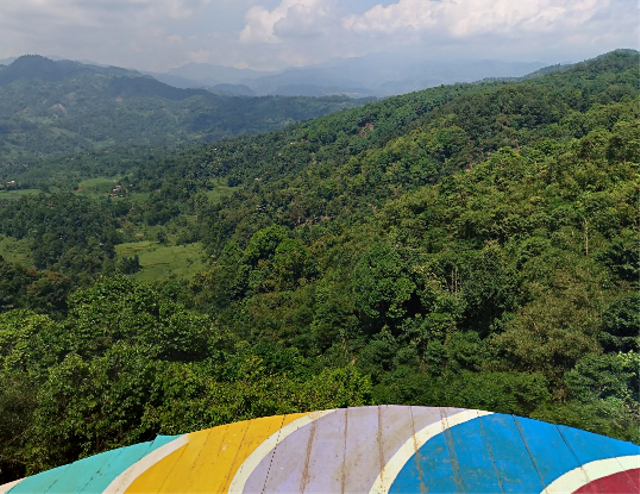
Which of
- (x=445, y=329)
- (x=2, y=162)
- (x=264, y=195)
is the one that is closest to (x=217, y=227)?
(x=264, y=195)

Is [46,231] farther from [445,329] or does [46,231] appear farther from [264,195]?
[445,329]

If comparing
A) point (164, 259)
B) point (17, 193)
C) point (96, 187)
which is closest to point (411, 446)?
point (164, 259)

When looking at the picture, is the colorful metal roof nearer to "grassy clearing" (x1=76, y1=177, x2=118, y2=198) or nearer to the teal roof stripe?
the teal roof stripe

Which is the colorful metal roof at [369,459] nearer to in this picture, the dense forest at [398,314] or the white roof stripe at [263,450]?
the white roof stripe at [263,450]

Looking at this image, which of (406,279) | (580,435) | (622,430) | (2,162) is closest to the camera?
(580,435)

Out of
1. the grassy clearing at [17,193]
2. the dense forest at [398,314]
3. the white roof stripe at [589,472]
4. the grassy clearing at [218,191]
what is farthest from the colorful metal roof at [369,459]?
the grassy clearing at [17,193]

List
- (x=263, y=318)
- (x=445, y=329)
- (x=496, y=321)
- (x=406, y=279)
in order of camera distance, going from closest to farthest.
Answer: (x=496, y=321) → (x=445, y=329) → (x=406, y=279) → (x=263, y=318)
